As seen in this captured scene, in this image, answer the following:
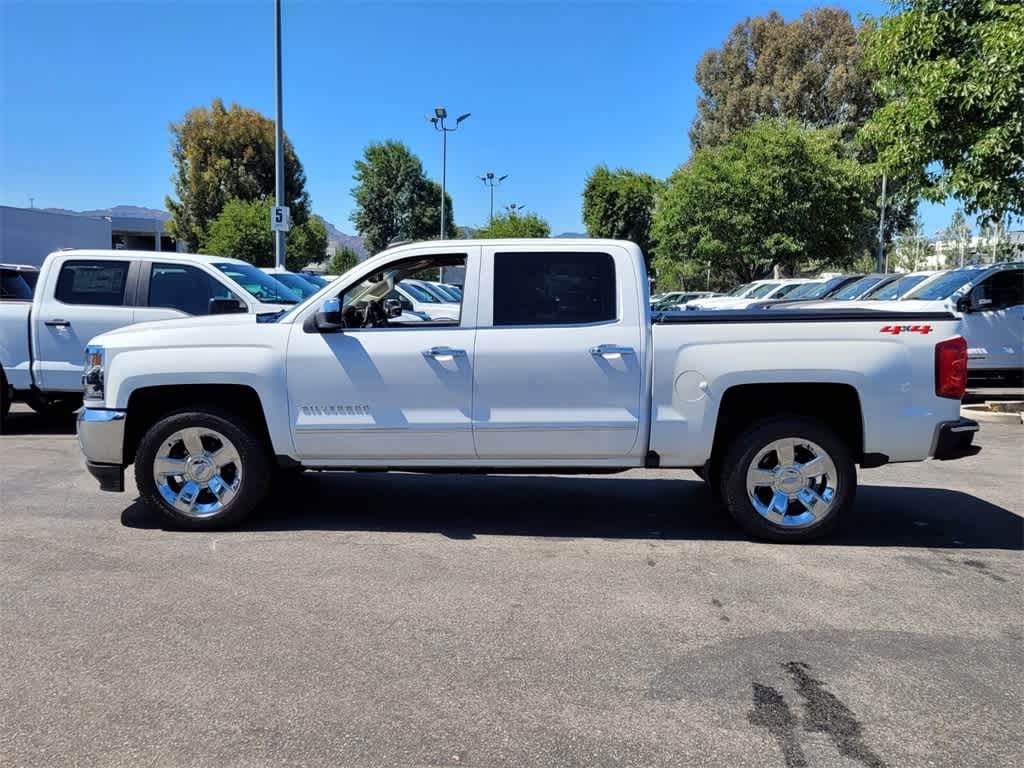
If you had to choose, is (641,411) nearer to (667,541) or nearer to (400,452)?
(667,541)

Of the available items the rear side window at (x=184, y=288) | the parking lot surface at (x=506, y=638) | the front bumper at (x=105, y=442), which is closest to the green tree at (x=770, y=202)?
the rear side window at (x=184, y=288)

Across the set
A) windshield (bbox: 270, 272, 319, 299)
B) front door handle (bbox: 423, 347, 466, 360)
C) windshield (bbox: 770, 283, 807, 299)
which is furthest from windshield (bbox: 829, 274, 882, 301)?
front door handle (bbox: 423, 347, 466, 360)

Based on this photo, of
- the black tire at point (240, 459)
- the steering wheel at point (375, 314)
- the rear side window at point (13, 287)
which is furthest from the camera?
the rear side window at point (13, 287)

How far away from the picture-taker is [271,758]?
2971 millimetres

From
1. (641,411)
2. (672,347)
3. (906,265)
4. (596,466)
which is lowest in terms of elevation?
(596,466)

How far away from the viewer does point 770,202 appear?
3256cm

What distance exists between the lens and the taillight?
5.24 meters

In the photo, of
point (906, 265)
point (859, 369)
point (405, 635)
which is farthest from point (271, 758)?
point (906, 265)

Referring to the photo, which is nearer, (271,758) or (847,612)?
(271,758)

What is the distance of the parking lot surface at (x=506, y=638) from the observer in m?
3.11

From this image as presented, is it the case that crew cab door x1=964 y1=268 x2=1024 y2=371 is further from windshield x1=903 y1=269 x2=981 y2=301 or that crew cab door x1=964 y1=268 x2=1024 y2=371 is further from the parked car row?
windshield x1=903 y1=269 x2=981 y2=301

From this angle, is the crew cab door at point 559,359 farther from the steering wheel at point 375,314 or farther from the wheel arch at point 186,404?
the wheel arch at point 186,404

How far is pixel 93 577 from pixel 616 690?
10.1 feet

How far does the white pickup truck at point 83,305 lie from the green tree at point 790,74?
44048mm
